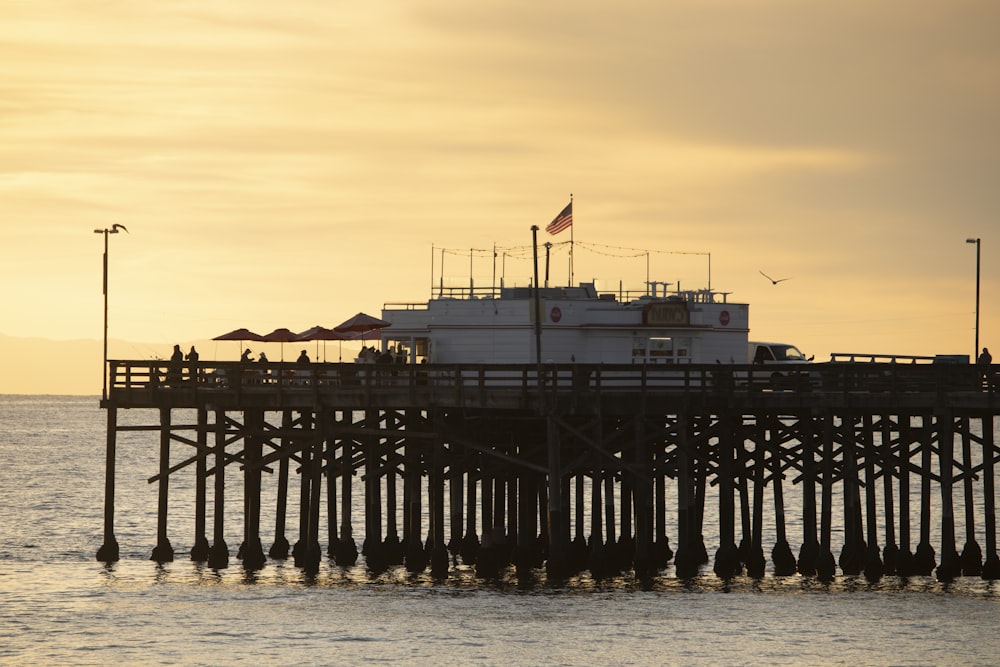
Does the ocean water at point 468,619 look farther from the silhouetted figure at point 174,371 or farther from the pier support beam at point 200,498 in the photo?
the silhouetted figure at point 174,371

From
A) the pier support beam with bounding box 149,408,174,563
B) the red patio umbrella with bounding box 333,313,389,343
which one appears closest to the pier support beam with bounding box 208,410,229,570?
the pier support beam with bounding box 149,408,174,563

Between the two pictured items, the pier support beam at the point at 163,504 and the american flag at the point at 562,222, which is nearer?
the pier support beam at the point at 163,504

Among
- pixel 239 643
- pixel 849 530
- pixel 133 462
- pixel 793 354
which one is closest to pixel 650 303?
pixel 849 530

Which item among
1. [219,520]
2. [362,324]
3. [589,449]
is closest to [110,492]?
[219,520]

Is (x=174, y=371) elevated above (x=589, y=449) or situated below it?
above

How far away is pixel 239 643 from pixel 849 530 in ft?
52.3

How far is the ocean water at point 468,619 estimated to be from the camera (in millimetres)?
35406

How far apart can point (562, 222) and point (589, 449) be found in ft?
29.6

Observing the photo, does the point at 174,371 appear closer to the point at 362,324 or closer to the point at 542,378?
the point at 362,324

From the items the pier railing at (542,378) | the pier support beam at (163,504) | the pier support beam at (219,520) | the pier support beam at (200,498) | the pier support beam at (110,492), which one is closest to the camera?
the pier railing at (542,378)

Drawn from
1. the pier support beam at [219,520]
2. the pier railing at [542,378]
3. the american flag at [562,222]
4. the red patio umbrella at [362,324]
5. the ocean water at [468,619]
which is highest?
the american flag at [562,222]

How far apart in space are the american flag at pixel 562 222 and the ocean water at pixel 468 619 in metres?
10.1

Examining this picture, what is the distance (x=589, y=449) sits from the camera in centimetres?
4350

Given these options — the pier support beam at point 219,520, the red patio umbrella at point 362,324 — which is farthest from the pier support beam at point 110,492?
the red patio umbrella at point 362,324
